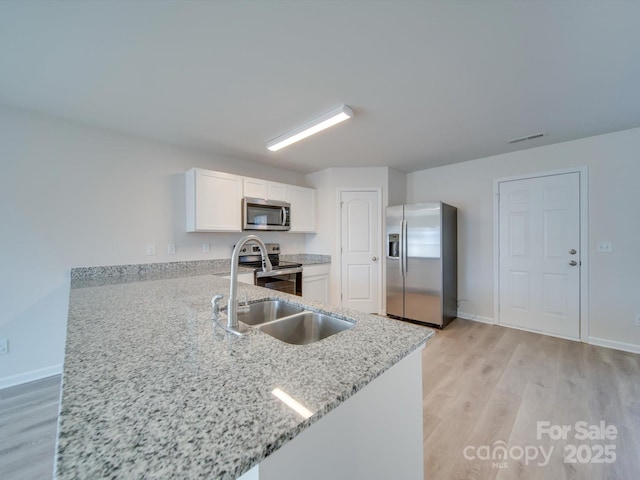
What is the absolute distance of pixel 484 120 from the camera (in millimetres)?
2521

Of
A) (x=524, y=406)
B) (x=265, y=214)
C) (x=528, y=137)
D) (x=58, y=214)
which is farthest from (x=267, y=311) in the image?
(x=528, y=137)

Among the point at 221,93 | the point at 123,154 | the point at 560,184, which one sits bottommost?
the point at 560,184

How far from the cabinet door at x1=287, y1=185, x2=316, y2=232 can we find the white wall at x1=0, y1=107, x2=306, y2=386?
1.64 m

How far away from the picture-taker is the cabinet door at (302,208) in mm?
4004

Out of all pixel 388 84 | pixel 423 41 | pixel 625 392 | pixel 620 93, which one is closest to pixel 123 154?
pixel 388 84

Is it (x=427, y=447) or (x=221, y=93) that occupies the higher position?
(x=221, y=93)

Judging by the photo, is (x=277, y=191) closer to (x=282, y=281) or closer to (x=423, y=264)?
(x=282, y=281)

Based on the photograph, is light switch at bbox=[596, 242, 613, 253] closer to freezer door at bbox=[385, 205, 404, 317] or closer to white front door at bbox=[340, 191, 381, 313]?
freezer door at bbox=[385, 205, 404, 317]

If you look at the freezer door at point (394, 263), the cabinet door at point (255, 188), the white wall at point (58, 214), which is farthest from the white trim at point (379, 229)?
the white wall at point (58, 214)

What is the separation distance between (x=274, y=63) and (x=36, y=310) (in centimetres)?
303

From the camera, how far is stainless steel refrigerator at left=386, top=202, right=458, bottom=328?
3.46 m

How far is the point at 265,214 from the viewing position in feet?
11.9

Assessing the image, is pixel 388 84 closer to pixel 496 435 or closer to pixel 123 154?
pixel 496 435

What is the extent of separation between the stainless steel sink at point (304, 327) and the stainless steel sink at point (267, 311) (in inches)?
6.2
